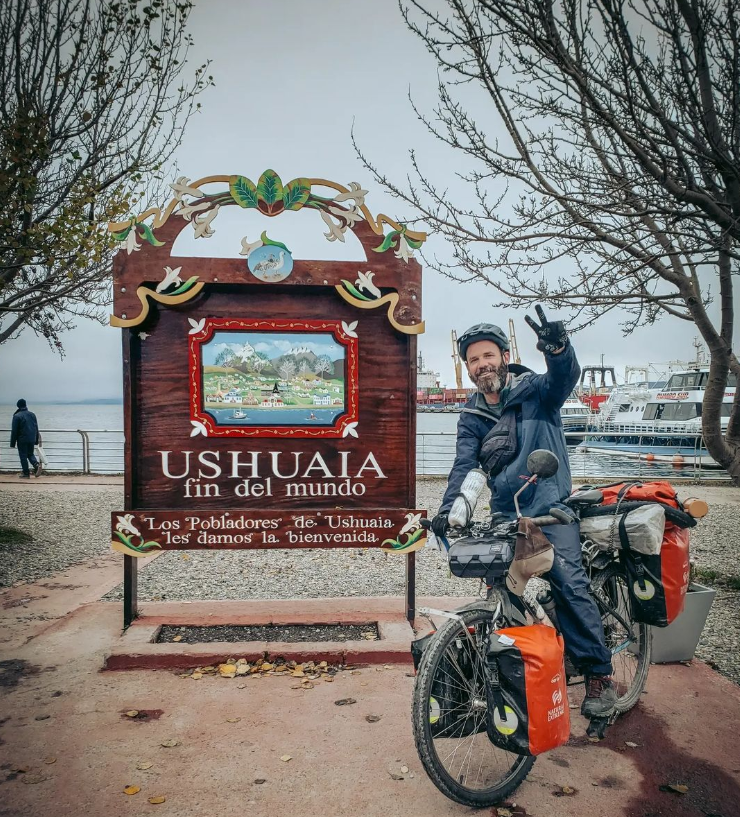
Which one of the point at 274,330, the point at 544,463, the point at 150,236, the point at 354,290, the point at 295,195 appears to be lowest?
the point at 544,463

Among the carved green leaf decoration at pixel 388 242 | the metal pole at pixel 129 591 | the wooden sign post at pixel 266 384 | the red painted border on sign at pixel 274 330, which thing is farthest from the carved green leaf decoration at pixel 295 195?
the metal pole at pixel 129 591

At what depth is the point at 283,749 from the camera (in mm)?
3074

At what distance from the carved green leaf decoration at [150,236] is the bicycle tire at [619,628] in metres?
3.66

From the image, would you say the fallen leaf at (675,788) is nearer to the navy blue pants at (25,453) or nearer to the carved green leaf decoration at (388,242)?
the carved green leaf decoration at (388,242)

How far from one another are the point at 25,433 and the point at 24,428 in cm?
16

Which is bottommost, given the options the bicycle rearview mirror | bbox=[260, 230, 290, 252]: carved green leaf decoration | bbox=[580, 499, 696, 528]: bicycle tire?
bbox=[580, 499, 696, 528]: bicycle tire

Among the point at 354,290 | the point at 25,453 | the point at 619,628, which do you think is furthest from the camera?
the point at 25,453

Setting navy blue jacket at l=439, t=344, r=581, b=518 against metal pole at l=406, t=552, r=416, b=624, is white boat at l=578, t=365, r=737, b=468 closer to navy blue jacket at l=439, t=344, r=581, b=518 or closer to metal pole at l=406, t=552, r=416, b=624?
metal pole at l=406, t=552, r=416, b=624

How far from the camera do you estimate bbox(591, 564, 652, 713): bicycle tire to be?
3.35 meters

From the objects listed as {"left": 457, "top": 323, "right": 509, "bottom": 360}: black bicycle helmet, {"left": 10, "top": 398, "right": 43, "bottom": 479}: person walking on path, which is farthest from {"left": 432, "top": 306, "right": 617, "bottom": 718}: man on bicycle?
{"left": 10, "top": 398, "right": 43, "bottom": 479}: person walking on path

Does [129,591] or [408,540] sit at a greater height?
[408,540]

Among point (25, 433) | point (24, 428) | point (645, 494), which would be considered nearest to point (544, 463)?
point (645, 494)

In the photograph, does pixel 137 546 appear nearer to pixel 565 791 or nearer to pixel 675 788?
pixel 565 791

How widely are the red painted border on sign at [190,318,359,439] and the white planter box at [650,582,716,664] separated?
2.55 meters
